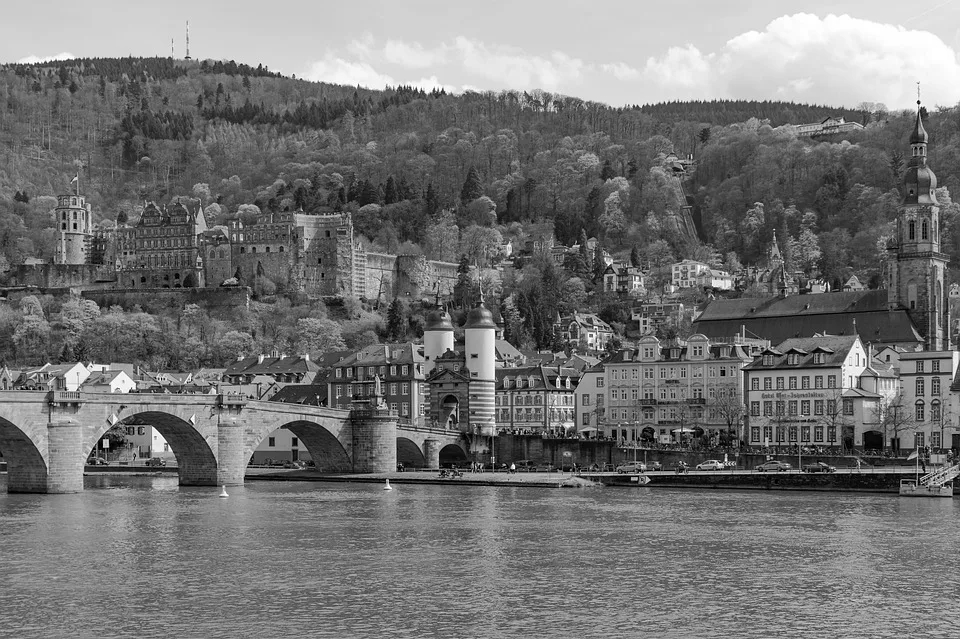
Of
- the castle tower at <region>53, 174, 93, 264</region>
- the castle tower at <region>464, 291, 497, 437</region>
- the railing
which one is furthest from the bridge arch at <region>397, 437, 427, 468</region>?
the castle tower at <region>53, 174, 93, 264</region>

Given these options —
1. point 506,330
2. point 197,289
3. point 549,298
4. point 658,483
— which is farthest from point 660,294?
point 658,483

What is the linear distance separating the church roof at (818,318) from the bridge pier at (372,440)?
40242 mm

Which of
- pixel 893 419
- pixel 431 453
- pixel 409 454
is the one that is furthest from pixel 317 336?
pixel 893 419

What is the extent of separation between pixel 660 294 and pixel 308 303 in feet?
147

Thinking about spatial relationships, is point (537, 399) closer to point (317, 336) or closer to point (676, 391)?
point (676, 391)

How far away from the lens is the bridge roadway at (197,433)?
69.7 m

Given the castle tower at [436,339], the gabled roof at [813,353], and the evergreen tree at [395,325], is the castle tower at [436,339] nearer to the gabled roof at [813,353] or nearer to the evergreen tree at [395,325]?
the gabled roof at [813,353]

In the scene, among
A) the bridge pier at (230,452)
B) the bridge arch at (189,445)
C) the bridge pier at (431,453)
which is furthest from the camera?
the bridge pier at (431,453)

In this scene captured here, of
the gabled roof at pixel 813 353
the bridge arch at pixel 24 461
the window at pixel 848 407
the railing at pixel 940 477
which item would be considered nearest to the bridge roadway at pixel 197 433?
the bridge arch at pixel 24 461

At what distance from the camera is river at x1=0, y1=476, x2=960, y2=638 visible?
38.0 meters

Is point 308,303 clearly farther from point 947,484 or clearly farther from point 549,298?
point 947,484

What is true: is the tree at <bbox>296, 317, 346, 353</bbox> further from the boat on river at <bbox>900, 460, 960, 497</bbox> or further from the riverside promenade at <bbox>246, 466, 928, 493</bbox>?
the boat on river at <bbox>900, 460, 960, 497</bbox>

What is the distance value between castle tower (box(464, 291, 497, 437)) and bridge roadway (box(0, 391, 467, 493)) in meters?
3.50

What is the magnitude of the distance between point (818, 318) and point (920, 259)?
9.93 metres
